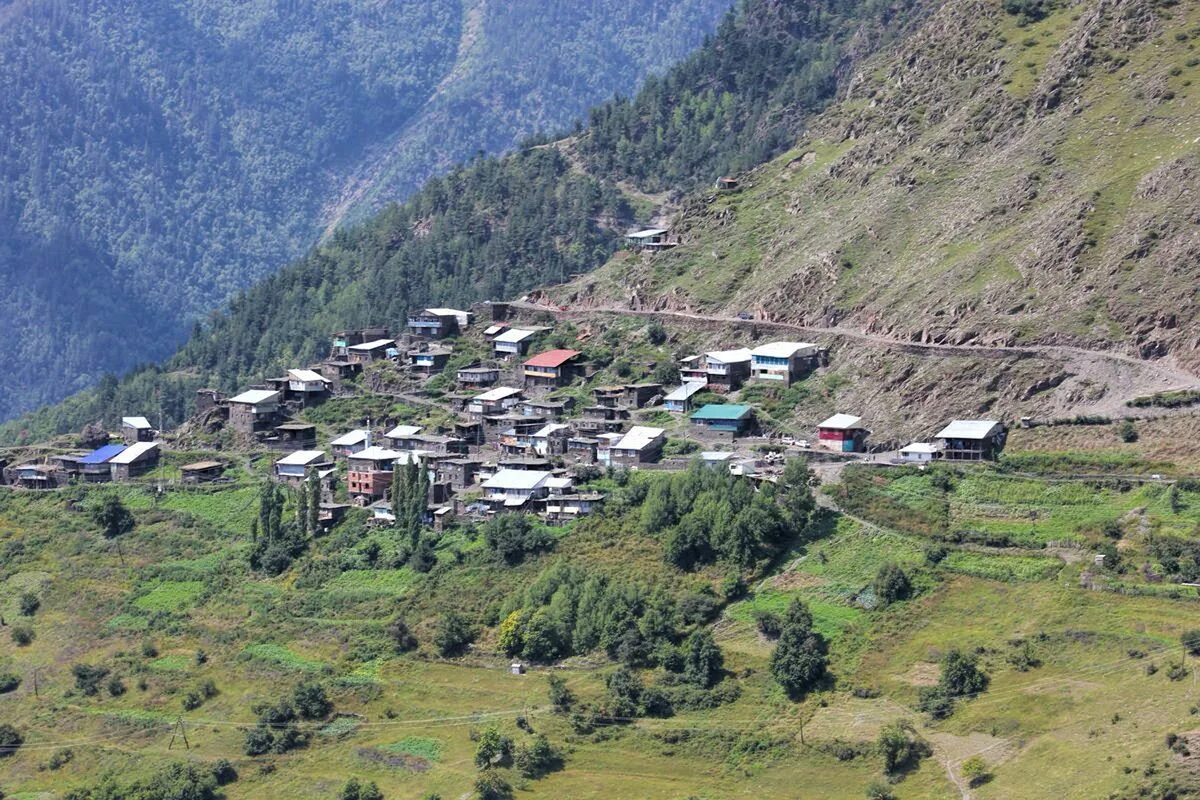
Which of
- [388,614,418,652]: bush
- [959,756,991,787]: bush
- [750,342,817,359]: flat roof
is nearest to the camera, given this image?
[959,756,991,787]: bush

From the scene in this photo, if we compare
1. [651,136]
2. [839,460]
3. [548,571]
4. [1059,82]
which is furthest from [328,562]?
[651,136]

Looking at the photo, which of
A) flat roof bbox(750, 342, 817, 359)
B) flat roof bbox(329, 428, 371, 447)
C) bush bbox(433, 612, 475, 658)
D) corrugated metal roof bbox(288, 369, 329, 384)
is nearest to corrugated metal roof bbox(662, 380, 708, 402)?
flat roof bbox(750, 342, 817, 359)

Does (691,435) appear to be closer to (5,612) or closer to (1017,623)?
(1017,623)

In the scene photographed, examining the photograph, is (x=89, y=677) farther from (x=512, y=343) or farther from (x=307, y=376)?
(x=512, y=343)

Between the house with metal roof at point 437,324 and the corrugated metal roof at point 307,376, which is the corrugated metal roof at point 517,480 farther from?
the house with metal roof at point 437,324

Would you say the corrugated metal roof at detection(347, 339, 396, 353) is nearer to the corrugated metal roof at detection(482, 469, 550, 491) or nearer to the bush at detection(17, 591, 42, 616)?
the corrugated metal roof at detection(482, 469, 550, 491)
